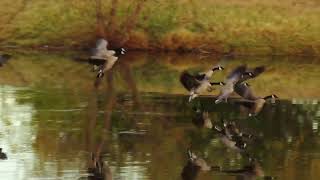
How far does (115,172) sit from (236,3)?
36086 millimetres

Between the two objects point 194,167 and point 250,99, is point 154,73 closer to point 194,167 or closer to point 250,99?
point 250,99

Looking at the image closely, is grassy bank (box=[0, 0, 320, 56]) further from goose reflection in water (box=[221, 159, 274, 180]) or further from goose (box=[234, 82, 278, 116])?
goose reflection in water (box=[221, 159, 274, 180])

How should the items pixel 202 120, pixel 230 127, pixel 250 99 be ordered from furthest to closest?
pixel 250 99 → pixel 202 120 → pixel 230 127

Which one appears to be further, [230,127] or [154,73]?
[154,73]

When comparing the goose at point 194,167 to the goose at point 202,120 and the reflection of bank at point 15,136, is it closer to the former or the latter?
the reflection of bank at point 15,136

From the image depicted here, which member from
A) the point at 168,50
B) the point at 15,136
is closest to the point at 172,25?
the point at 168,50

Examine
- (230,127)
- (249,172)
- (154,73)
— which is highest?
(154,73)

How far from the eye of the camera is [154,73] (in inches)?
1526

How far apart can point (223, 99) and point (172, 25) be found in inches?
961

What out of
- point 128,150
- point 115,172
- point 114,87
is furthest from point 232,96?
point 115,172

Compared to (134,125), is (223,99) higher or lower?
higher

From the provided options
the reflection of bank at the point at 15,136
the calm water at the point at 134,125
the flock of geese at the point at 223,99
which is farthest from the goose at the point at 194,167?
the reflection of bank at the point at 15,136

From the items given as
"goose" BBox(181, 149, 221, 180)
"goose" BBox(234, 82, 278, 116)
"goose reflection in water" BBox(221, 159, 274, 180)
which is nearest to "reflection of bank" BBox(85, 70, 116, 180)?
"goose" BBox(181, 149, 221, 180)

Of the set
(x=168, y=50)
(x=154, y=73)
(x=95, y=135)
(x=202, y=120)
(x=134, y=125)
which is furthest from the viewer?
(x=168, y=50)
